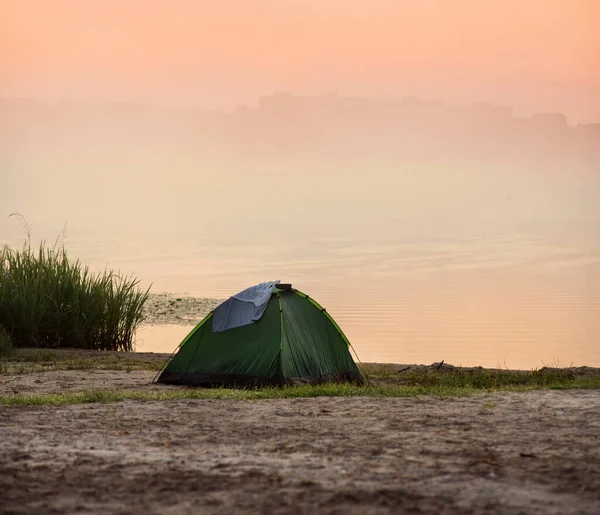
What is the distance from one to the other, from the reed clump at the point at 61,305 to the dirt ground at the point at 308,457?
35.5 feet

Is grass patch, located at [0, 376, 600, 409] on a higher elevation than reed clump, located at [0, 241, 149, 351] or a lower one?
lower

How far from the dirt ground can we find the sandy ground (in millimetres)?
18054

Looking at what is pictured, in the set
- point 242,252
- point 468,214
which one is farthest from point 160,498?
point 468,214

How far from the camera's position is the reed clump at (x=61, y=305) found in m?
23.6

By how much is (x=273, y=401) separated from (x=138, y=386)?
394 cm

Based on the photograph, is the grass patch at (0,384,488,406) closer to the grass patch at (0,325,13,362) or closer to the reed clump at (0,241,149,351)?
the grass patch at (0,325,13,362)

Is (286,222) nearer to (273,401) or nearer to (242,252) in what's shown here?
(242,252)

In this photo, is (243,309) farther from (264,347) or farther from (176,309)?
(176,309)

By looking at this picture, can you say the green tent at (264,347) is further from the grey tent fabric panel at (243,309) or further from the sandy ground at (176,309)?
the sandy ground at (176,309)

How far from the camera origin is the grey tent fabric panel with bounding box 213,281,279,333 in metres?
17.3

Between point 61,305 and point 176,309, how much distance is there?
31.7ft

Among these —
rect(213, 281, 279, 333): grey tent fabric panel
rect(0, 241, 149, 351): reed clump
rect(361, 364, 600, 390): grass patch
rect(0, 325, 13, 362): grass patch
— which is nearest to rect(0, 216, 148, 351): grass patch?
rect(0, 241, 149, 351): reed clump

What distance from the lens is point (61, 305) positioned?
23906mm

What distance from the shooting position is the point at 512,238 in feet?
280
